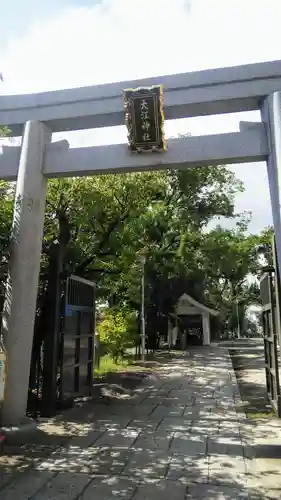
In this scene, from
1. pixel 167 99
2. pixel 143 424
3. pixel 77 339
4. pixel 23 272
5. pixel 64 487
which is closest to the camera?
pixel 64 487

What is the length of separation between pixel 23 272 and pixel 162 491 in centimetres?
354

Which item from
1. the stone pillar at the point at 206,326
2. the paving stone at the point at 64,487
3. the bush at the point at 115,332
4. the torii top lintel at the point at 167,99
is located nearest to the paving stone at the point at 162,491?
the paving stone at the point at 64,487

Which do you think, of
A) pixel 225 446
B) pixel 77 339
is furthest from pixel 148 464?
pixel 77 339

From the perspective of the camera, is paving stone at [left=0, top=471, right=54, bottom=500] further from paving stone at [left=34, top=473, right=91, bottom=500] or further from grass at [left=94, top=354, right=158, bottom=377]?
grass at [left=94, top=354, right=158, bottom=377]

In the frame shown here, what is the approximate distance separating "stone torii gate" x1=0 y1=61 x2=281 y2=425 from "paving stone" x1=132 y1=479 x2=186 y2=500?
95.0 inches

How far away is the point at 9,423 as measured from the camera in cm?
544

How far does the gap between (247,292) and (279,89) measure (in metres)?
41.0

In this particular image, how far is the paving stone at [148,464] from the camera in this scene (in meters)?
4.20

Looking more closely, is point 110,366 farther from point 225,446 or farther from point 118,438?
point 225,446

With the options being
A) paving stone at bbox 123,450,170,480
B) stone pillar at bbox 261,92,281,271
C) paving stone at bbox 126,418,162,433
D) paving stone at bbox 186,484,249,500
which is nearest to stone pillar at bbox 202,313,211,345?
paving stone at bbox 126,418,162,433

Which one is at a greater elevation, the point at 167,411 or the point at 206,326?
the point at 206,326

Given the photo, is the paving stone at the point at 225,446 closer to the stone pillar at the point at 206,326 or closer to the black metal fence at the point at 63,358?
the black metal fence at the point at 63,358

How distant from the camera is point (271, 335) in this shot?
702cm

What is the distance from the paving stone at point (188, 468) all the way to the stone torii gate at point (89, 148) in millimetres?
2317
